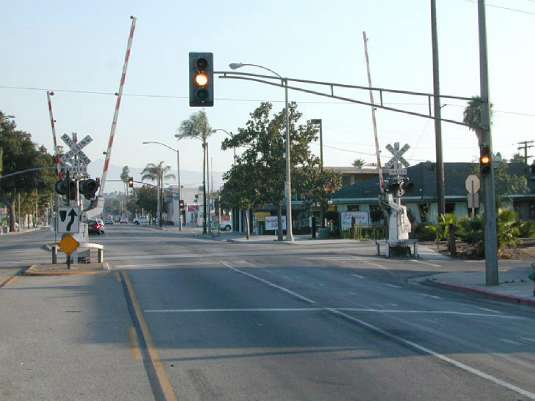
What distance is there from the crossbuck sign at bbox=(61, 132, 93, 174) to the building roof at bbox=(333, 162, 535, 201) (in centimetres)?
3357

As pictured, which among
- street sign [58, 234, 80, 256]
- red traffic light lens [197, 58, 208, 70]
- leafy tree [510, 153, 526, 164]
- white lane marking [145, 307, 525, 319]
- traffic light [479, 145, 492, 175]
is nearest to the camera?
white lane marking [145, 307, 525, 319]

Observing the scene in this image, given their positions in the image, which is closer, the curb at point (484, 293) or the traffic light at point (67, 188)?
the curb at point (484, 293)

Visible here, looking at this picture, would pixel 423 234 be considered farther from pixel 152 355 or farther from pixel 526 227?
pixel 152 355

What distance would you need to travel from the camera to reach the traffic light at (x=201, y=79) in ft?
63.0

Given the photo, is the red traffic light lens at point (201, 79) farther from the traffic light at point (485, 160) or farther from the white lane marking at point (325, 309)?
the traffic light at point (485, 160)

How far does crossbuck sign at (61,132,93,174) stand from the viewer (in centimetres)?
2508

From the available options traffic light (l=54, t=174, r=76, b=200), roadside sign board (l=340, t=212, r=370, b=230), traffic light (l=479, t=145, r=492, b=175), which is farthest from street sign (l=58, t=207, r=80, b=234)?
roadside sign board (l=340, t=212, r=370, b=230)

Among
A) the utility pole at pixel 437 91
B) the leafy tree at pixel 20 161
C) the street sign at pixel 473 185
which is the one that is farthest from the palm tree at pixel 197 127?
the street sign at pixel 473 185

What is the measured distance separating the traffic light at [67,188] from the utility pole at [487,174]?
1291 cm

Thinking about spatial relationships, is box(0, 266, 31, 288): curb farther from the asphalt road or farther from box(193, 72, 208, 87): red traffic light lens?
box(193, 72, 208, 87): red traffic light lens

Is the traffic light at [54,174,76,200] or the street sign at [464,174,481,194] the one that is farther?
the traffic light at [54,174,76,200]

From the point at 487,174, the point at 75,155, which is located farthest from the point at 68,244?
the point at 487,174

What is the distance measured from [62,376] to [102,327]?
3.75 metres

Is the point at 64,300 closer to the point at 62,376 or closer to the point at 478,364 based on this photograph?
the point at 62,376
